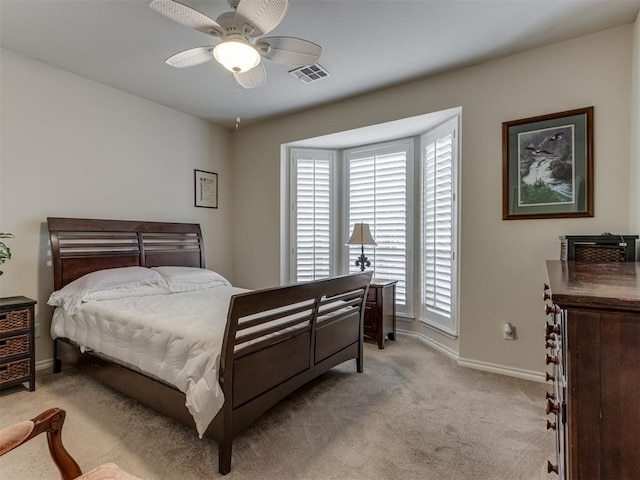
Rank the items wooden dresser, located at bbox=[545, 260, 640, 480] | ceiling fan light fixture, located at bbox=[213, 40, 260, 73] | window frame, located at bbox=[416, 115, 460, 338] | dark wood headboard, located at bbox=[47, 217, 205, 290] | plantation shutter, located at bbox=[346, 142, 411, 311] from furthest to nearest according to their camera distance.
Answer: plantation shutter, located at bbox=[346, 142, 411, 311], window frame, located at bbox=[416, 115, 460, 338], dark wood headboard, located at bbox=[47, 217, 205, 290], ceiling fan light fixture, located at bbox=[213, 40, 260, 73], wooden dresser, located at bbox=[545, 260, 640, 480]

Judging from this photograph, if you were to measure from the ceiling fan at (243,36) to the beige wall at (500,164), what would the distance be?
5.33ft

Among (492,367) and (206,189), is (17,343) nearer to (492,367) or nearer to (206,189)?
(206,189)

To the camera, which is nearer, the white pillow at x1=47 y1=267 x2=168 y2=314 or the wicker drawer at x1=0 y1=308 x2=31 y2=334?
the wicker drawer at x1=0 y1=308 x2=31 y2=334

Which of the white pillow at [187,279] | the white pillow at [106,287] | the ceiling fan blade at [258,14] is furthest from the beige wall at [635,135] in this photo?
the white pillow at [106,287]

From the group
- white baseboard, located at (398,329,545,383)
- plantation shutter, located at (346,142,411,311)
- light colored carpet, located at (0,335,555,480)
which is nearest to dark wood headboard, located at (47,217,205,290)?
light colored carpet, located at (0,335,555,480)

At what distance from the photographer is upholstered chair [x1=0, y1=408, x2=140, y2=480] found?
100 cm

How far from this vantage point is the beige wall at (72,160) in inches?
113

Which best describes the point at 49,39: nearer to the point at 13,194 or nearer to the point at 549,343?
Result: the point at 13,194

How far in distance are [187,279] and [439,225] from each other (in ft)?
8.94

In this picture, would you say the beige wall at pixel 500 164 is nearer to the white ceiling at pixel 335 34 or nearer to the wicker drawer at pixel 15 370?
the white ceiling at pixel 335 34

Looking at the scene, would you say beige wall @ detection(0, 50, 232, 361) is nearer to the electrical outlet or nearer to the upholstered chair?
the upholstered chair

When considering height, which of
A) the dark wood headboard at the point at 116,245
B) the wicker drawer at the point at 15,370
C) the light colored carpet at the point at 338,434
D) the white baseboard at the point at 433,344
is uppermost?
the dark wood headboard at the point at 116,245

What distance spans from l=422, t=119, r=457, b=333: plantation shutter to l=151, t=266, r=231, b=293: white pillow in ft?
7.61

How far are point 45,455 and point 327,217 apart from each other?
11.4ft
